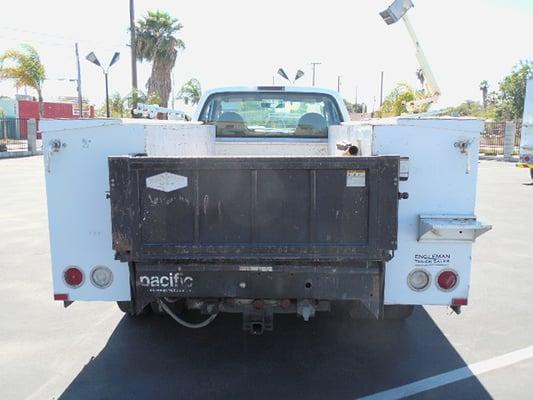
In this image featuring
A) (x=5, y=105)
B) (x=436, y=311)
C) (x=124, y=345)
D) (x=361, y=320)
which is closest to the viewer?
(x=124, y=345)

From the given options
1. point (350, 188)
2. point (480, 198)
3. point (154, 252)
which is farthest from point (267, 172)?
point (480, 198)

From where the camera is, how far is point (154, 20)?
3481 cm

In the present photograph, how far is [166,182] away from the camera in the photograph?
3.19 m

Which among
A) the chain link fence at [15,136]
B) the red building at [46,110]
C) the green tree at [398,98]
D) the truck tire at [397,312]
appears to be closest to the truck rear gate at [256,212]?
the truck tire at [397,312]

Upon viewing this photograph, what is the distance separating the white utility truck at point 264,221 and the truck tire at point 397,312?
84 cm

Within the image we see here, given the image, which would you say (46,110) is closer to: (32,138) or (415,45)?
(32,138)

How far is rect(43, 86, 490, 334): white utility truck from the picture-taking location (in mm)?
3182

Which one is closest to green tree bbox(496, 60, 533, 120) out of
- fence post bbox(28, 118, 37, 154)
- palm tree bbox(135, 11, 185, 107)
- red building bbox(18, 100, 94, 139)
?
palm tree bbox(135, 11, 185, 107)

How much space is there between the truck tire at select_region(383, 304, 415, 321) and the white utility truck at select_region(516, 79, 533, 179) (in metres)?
12.9

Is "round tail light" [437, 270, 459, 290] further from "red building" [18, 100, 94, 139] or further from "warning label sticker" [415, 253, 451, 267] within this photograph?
"red building" [18, 100, 94, 139]

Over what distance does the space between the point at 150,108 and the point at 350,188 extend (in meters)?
7.30

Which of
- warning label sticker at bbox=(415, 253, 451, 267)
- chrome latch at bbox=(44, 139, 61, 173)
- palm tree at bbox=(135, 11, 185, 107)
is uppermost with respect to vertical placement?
palm tree at bbox=(135, 11, 185, 107)

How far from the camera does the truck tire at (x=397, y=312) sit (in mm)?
4402

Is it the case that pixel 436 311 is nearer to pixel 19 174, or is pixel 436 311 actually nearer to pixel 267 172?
pixel 267 172
